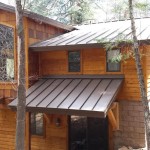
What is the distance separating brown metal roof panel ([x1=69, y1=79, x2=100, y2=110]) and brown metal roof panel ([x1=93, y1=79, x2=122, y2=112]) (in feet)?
1.91

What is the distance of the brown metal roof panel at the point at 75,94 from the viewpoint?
33.0 ft

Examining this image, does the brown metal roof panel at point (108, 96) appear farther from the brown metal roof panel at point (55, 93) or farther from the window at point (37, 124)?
the window at point (37, 124)

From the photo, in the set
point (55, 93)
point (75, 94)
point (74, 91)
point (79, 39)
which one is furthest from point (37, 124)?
point (79, 39)

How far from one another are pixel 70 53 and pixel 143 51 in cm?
323

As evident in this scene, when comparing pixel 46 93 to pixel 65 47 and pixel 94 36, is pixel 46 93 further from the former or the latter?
pixel 94 36

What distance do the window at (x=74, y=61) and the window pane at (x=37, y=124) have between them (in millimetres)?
2526

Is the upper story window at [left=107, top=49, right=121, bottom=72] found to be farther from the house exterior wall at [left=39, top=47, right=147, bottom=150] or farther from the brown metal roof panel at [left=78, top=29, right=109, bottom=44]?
the brown metal roof panel at [left=78, top=29, right=109, bottom=44]

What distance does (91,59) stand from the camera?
11.7 m

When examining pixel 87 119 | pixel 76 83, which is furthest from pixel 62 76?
pixel 87 119

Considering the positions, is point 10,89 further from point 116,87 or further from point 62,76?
point 116,87

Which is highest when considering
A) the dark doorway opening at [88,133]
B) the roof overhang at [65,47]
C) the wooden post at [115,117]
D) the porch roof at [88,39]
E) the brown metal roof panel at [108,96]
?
the porch roof at [88,39]

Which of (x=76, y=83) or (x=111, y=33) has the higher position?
(x=111, y=33)

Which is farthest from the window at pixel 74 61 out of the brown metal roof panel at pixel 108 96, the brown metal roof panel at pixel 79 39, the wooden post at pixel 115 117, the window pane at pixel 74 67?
the wooden post at pixel 115 117

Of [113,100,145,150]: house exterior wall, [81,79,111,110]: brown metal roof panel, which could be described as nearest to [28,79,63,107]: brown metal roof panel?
[81,79,111,110]: brown metal roof panel
